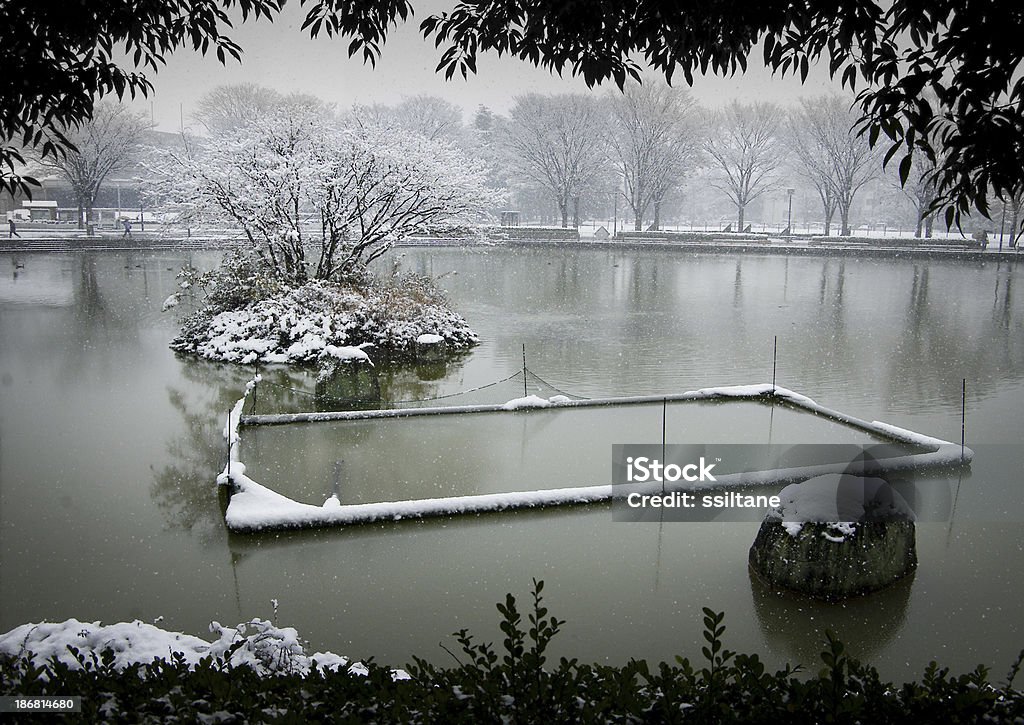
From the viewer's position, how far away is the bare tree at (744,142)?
4834 centimetres

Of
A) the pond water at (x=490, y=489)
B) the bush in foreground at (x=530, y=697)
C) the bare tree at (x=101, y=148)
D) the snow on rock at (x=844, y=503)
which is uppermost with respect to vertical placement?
the bare tree at (x=101, y=148)

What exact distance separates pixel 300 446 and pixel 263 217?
371 inches

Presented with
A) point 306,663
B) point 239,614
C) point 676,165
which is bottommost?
point 239,614

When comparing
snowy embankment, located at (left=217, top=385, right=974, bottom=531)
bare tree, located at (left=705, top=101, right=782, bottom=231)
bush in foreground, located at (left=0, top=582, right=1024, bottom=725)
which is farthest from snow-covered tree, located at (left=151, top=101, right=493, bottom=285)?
bare tree, located at (left=705, top=101, right=782, bottom=231)

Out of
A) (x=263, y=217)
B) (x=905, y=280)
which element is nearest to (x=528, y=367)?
(x=263, y=217)

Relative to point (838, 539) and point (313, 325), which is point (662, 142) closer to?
point (313, 325)

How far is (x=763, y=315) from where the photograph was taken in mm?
21156

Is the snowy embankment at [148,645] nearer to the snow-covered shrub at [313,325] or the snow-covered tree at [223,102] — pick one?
the snow-covered shrub at [313,325]

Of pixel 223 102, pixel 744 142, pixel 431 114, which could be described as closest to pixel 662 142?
pixel 744 142

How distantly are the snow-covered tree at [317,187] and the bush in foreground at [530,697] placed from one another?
15.2 m

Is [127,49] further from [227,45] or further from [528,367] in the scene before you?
[528,367]

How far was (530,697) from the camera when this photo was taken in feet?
8.17

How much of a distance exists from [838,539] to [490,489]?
3.51 meters

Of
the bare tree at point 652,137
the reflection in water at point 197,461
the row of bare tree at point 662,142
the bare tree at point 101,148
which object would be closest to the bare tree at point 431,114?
the row of bare tree at point 662,142
